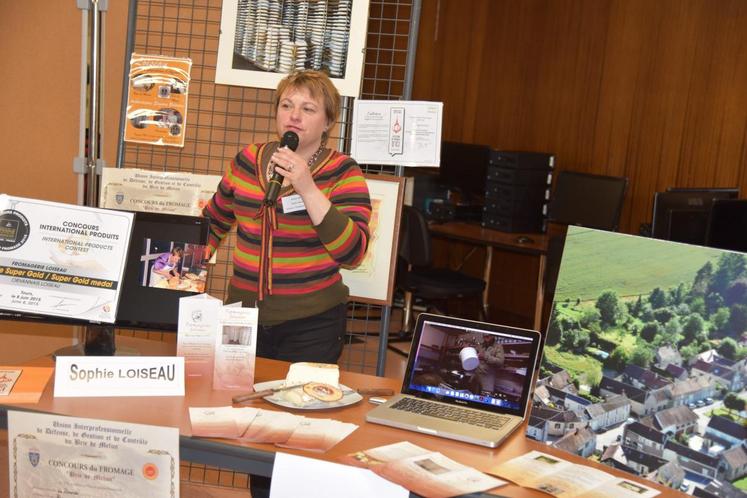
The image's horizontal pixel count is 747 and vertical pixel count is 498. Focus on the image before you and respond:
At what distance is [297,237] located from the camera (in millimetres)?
2473

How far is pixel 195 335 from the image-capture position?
2158 millimetres

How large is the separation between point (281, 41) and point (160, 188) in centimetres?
67

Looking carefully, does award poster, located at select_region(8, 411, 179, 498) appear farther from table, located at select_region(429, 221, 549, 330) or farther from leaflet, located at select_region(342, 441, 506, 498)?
table, located at select_region(429, 221, 549, 330)

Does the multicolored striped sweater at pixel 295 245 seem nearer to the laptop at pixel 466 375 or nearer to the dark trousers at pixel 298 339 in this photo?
the dark trousers at pixel 298 339

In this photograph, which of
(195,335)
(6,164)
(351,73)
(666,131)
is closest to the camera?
(195,335)

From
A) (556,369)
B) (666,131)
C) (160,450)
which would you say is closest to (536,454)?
(556,369)

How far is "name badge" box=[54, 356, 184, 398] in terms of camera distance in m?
2.03

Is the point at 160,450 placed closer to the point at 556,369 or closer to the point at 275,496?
the point at 275,496

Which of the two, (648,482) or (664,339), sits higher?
(664,339)

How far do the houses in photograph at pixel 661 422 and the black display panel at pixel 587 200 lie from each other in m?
3.95

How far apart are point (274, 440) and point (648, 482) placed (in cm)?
74

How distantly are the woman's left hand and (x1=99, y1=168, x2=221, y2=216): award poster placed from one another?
0.96 m

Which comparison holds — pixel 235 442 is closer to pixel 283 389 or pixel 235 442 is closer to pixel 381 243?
pixel 283 389

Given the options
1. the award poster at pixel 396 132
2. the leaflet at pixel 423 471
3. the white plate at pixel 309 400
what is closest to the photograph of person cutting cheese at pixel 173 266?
the white plate at pixel 309 400
